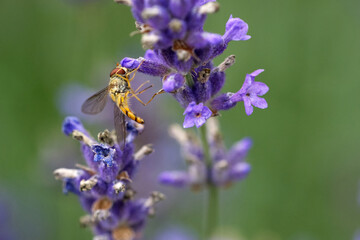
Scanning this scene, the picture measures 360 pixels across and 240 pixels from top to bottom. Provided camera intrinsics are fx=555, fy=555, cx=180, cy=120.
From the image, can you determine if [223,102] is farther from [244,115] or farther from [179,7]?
[244,115]

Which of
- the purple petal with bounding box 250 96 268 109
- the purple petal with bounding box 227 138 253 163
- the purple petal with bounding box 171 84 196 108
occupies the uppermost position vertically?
the purple petal with bounding box 227 138 253 163

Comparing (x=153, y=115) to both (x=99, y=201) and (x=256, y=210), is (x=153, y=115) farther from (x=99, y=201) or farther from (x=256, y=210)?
(x=99, y=201)

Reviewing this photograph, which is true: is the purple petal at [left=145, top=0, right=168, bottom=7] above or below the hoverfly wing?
below

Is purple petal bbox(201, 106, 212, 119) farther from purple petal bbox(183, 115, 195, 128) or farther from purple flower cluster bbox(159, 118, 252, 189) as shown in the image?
purple flower cluster bbox(159, 118, 252, 189)

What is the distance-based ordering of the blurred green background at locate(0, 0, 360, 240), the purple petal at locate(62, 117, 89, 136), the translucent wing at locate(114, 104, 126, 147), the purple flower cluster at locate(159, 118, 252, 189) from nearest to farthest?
the translucent wing at locate(114, 104, 126, 147) → the purple petal at locate(62, 117, 89, 136) → the purple flower cluster at locate(159, 118, 252, 189) → the blurred green background at locate(0, 0, 360, 240)

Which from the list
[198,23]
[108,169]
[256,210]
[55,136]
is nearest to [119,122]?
[108,169]

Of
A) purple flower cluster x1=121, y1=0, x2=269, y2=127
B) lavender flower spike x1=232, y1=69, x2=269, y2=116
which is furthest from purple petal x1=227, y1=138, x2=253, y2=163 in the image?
lavender flower spike x1=232, y1=69, x2=269, y2=116
